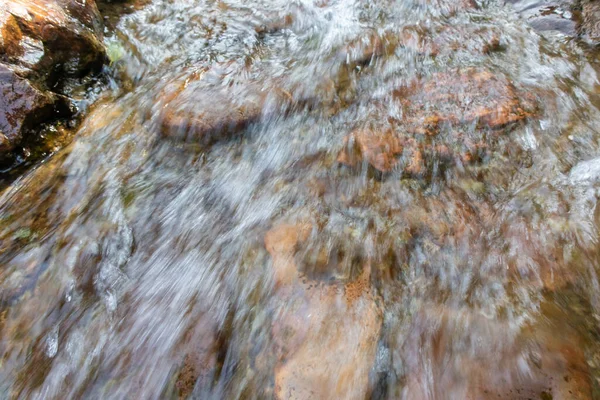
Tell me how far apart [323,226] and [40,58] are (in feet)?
12.3

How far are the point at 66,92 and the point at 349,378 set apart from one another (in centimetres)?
443

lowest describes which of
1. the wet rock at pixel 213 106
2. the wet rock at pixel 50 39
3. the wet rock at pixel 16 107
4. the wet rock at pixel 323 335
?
the wet rock at pixel 323 335

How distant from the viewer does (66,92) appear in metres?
4.15

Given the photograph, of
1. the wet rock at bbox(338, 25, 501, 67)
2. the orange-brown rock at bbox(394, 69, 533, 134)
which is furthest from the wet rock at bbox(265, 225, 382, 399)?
the wet rock at bbox(338, 25, 501, 67)

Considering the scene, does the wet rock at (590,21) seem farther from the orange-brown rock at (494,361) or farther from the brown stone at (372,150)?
the orange-brown rock at (494,361)

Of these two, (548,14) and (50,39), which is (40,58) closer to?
(50,39)

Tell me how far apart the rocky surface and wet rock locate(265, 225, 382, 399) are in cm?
312

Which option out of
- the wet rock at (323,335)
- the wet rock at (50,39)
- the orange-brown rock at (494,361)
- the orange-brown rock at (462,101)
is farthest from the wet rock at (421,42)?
the orange-brown rock at (494,361)

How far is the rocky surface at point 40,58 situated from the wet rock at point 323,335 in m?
3.12

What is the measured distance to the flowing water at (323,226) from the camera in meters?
2.22

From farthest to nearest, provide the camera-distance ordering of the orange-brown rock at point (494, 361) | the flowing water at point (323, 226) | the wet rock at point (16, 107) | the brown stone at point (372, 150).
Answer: the wet rock at point (16, 107)
the brown stone at point (372, 150)
the flowing water at point (323, 226)
the orange-brown rock at point (494, 361)

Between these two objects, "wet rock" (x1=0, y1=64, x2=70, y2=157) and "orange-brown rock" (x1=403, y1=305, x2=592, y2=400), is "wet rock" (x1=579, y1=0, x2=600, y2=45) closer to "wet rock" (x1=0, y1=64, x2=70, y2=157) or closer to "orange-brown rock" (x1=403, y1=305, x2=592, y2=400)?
"orange-brown rock" (x1=403, y1=305, x2=592, y2=400)

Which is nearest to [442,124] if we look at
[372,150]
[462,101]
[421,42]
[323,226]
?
[462,101]

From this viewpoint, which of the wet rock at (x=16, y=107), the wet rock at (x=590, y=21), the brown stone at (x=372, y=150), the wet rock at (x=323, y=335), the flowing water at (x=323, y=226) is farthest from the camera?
the wet rock at (x=590, y=21)
